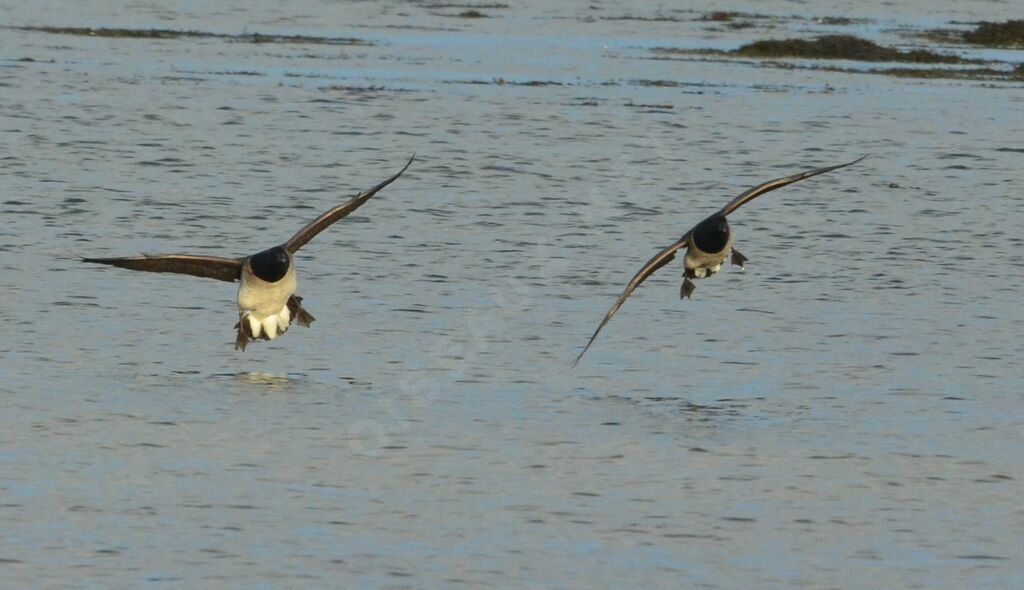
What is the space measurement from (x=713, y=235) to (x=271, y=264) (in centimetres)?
324

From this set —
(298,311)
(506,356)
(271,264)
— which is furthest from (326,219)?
(506,356)

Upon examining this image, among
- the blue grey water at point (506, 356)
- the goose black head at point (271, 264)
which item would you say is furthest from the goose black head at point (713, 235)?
the goose black head at point (271, 264)

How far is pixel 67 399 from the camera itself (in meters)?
14.5

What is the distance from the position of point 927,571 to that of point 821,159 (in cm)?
2104

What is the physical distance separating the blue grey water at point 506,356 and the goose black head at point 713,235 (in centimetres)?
109

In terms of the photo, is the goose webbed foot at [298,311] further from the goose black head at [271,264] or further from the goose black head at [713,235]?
the goose black head at [713,235]

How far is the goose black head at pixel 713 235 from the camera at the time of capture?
49.5ft

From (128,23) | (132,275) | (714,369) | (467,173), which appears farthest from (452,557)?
(128,23)

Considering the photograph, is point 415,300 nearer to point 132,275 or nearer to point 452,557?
point 132,275

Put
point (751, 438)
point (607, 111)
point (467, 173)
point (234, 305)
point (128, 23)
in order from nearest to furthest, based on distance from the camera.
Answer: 1. point (751, 438)
2. point (234, 305)
3. point (467, 173)
4. point (607, 111)
5. point (128, 23)

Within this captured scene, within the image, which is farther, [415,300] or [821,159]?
[821,159]

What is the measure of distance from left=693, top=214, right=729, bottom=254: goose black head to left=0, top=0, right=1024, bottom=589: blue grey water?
3.59 ft

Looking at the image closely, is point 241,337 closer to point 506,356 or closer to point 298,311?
point 298,311

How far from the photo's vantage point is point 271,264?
14.2 meters
